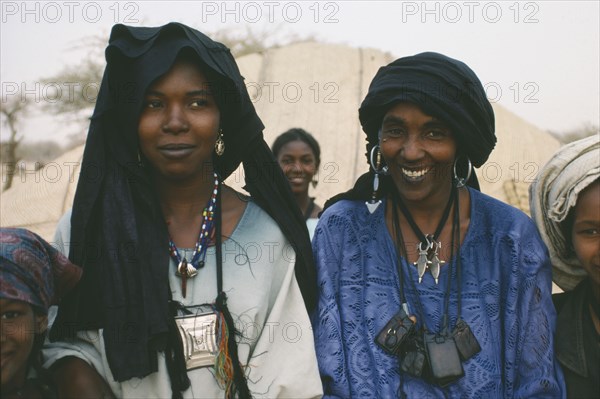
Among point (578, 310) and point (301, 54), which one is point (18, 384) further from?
point (301, 54)

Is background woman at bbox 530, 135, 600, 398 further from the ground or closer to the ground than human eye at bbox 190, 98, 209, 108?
closer to the ground

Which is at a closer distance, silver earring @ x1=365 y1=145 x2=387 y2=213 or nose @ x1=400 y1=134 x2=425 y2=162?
nose @ x1=400 y1=134 x2=425 y2=162

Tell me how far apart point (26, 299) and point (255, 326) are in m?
0.72

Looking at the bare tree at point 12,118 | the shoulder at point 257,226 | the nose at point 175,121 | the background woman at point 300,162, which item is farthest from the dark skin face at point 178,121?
the bare tree at point 12,118

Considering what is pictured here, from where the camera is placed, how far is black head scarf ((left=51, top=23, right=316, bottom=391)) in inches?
88.3

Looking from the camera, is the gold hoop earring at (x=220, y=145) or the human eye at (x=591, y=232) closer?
the human eye at (x=591, y=232)

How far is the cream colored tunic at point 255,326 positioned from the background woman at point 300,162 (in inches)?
112

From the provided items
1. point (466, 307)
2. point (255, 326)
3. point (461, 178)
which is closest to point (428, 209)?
point (461, 178)

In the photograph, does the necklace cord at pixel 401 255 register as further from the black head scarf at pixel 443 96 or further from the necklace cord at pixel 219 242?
the necklace cord at pixel 219 242

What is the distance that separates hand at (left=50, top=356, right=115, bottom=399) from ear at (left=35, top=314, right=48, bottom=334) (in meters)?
0.12

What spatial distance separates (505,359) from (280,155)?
3280 mm

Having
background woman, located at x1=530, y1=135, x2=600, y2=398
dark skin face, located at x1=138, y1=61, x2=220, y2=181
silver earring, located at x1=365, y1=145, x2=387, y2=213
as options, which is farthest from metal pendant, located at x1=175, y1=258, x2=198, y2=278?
background woman, located at x1=530, y1=135, x2=600, y2=398

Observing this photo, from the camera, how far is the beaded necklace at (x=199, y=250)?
2355 mm

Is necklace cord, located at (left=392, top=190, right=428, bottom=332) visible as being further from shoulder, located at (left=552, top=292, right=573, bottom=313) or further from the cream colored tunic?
shoulder, located at (left=552, top=292, right=573, bottom=313)
